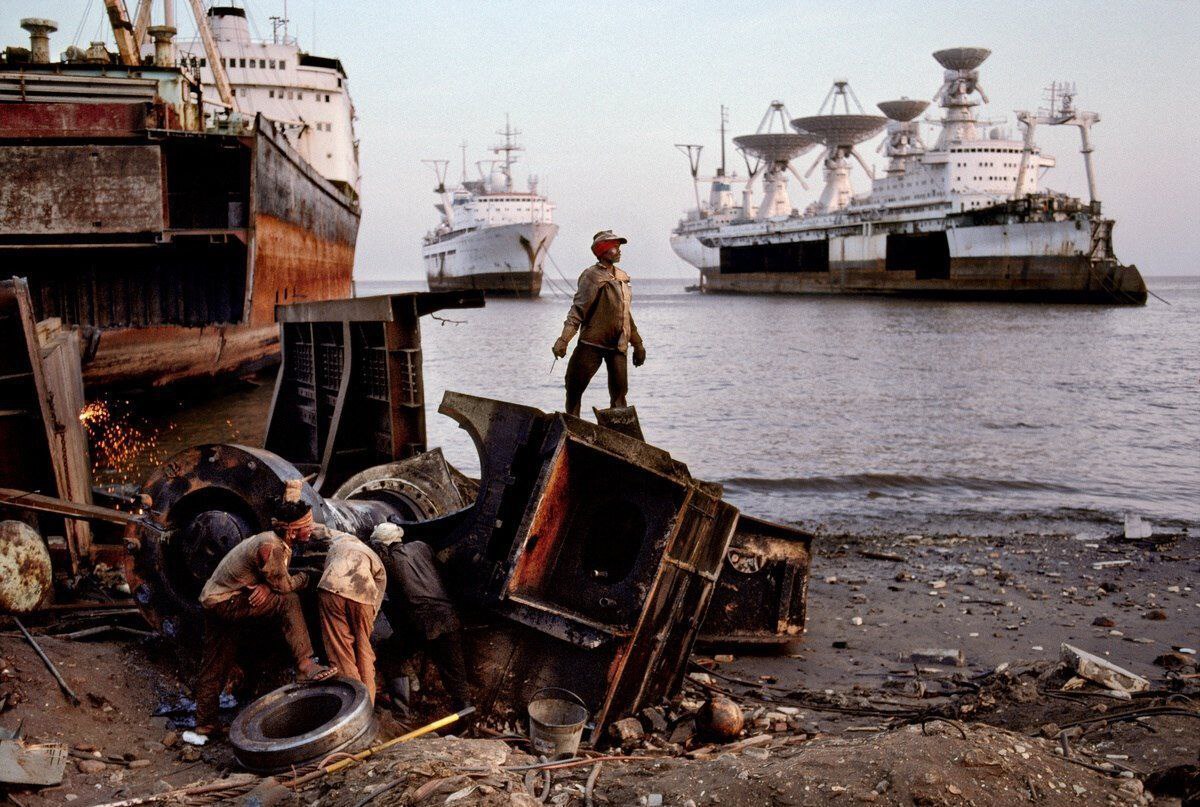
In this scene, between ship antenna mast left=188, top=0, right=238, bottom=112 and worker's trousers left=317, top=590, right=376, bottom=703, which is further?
ship antenna mast left=188, top=0, right=238, bottom=112

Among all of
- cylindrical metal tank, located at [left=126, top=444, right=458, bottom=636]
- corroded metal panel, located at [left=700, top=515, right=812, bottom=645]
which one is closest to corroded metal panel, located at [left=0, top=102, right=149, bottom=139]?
cylindrical metal tank, located at [left=126, top=444, right=458, bottom=636]

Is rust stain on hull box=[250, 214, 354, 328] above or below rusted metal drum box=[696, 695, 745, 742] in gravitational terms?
above

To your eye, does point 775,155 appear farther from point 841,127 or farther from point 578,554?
point 578,554

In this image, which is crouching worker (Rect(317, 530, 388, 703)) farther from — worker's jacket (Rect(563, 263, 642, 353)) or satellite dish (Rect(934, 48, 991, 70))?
satellite dish (Rect(934, 48, 991, 70))

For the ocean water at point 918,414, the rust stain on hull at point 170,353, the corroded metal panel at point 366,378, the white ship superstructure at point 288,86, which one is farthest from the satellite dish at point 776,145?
the corroded metal panel at point 366,378

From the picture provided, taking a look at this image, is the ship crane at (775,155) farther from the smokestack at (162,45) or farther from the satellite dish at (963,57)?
the smokestack at (162,45)

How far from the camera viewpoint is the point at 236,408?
64.4ft

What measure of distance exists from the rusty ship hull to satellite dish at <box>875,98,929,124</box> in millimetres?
74998

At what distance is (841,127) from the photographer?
292 ft

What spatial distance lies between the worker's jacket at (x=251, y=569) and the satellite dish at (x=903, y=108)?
86.5m

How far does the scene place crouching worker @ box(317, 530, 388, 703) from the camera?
475cm

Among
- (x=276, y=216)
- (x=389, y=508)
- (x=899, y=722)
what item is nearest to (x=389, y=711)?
(x=389, y=508)

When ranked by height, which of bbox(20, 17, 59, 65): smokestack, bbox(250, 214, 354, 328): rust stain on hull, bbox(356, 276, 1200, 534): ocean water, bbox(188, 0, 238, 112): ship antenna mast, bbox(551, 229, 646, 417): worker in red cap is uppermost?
bbox(188, 0, 238, 112): ship antenna mast

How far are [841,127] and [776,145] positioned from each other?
10.3 meters
